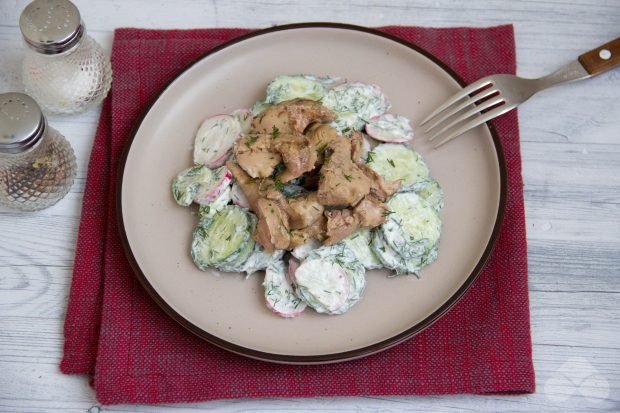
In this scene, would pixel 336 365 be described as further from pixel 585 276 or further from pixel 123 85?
pixel 123 85

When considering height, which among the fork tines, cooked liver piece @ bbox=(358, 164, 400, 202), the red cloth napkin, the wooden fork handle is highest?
the wooden fork handle

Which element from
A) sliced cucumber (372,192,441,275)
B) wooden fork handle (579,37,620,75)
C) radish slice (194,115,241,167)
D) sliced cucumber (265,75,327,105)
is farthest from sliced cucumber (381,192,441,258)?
wooden fork handle (579,37,620,75)

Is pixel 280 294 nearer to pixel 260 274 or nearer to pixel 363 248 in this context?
pixel 260 274

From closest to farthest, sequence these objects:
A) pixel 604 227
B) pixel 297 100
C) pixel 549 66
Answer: pixel 297 100
pixel 604 227
pixel 549 66

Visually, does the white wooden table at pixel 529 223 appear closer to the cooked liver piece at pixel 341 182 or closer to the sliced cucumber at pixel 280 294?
the sliced cucumber at pixel 280 294

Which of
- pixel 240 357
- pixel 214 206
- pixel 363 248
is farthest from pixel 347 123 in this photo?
pixel 240 357

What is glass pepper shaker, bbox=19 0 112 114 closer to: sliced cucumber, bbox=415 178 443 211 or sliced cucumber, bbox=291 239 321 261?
sliced cucumber, bbox=291 239 321 261

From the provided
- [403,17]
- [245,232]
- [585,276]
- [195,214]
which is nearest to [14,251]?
[195,214]
